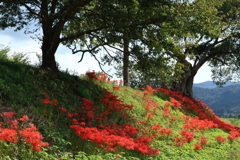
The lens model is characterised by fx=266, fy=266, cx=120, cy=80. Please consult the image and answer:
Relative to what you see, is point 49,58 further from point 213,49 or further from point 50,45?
point 213,49

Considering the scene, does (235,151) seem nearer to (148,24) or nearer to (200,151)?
(200,151)

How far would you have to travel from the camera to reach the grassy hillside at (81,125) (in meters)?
5.71

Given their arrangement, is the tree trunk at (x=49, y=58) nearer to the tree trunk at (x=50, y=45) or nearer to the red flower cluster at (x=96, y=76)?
the tree trunk at (x=50, y=45)

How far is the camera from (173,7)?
943cm

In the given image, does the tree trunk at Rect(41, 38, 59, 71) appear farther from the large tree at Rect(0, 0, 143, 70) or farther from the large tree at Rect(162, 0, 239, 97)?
the large tree at Rect(162, 0, 239, 97)

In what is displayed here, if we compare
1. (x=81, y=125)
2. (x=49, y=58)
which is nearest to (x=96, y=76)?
(x=49, y=58)

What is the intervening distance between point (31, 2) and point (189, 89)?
48.6ft

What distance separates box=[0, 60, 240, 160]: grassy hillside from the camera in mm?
5711

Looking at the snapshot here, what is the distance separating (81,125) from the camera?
324 inches

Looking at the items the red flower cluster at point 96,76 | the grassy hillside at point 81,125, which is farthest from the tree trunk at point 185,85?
the red flower cluster at point 96,76

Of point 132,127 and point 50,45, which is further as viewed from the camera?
point 50,45

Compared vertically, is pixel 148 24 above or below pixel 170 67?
above

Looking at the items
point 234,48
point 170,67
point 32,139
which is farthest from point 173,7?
point 234,48

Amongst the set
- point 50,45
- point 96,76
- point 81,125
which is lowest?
point 81,125
